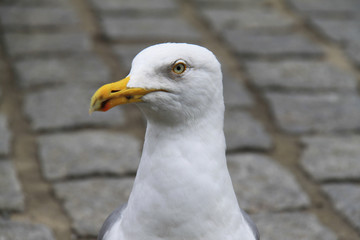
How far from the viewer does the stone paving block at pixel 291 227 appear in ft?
9.78

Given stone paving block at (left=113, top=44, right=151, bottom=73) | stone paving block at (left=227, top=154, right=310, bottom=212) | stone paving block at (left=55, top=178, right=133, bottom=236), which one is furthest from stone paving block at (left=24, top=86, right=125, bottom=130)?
stone paving block at (left=227, top=154, right=310, bottom=212)

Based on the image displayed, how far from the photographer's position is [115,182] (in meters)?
3.36

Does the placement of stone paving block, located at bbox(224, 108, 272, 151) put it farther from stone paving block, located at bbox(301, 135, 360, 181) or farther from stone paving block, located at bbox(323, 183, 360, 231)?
stone paving block, located at bbox(323, 183, 360, 231)

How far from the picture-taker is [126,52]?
484 centimetres

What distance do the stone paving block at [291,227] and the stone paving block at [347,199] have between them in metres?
0.17

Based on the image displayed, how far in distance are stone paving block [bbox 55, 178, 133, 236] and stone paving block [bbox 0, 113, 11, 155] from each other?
490 mm

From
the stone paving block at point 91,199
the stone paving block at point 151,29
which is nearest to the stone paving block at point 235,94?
the stone paving block at point 151,29

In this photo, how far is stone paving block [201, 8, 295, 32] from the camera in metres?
5.48

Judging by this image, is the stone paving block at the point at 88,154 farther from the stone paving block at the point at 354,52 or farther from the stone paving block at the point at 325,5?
the stone paving block at the point at 325,5

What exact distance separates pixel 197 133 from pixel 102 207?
136 centimetres

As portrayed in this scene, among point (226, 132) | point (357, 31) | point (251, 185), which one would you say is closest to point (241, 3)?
point (357, 31)

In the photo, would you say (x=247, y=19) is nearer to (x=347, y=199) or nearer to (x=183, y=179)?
(x=347, y=199)

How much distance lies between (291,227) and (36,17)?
3.42 metres

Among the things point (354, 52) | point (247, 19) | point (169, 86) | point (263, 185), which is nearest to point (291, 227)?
point (263, 185)
